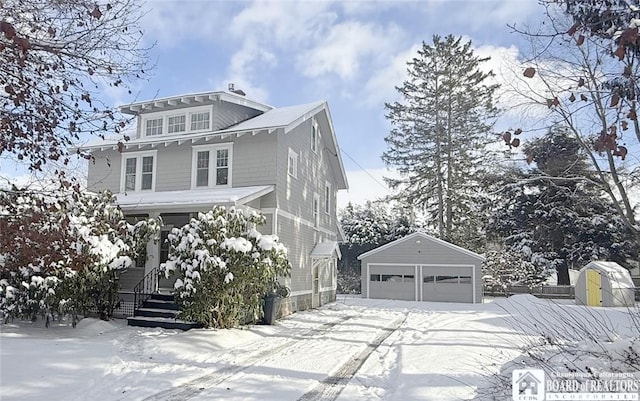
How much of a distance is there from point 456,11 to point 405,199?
1054 inches

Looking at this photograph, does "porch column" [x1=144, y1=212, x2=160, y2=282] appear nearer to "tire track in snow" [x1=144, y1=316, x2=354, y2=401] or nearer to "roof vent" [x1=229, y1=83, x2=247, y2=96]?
"tire track in snow" [x1=144, y1=316, x2=354, y2=401]

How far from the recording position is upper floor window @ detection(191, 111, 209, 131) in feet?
52.1

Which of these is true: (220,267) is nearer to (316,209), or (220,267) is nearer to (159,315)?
(159,315)

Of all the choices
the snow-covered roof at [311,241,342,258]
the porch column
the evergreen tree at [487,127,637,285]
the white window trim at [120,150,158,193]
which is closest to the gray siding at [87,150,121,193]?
the white window trim at [120,150,158,193]

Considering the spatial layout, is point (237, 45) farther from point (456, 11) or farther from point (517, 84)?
point (517, 84)

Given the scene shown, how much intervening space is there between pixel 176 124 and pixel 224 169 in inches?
122

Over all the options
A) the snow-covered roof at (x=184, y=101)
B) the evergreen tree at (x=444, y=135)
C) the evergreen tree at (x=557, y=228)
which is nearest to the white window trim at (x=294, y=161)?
the snow-covered roof at (x=184, y=101)

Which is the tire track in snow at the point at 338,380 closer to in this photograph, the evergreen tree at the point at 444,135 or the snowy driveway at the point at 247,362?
the snowy driveway at the point at 247,362

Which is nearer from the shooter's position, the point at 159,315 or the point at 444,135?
the point at 159,315

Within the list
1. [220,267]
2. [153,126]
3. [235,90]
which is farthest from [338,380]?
[235,90]

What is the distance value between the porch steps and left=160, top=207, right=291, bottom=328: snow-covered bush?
80cm

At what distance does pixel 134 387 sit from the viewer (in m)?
5.98

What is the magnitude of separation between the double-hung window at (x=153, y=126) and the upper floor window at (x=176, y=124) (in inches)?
16.8

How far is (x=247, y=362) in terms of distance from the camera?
7.62 metres
